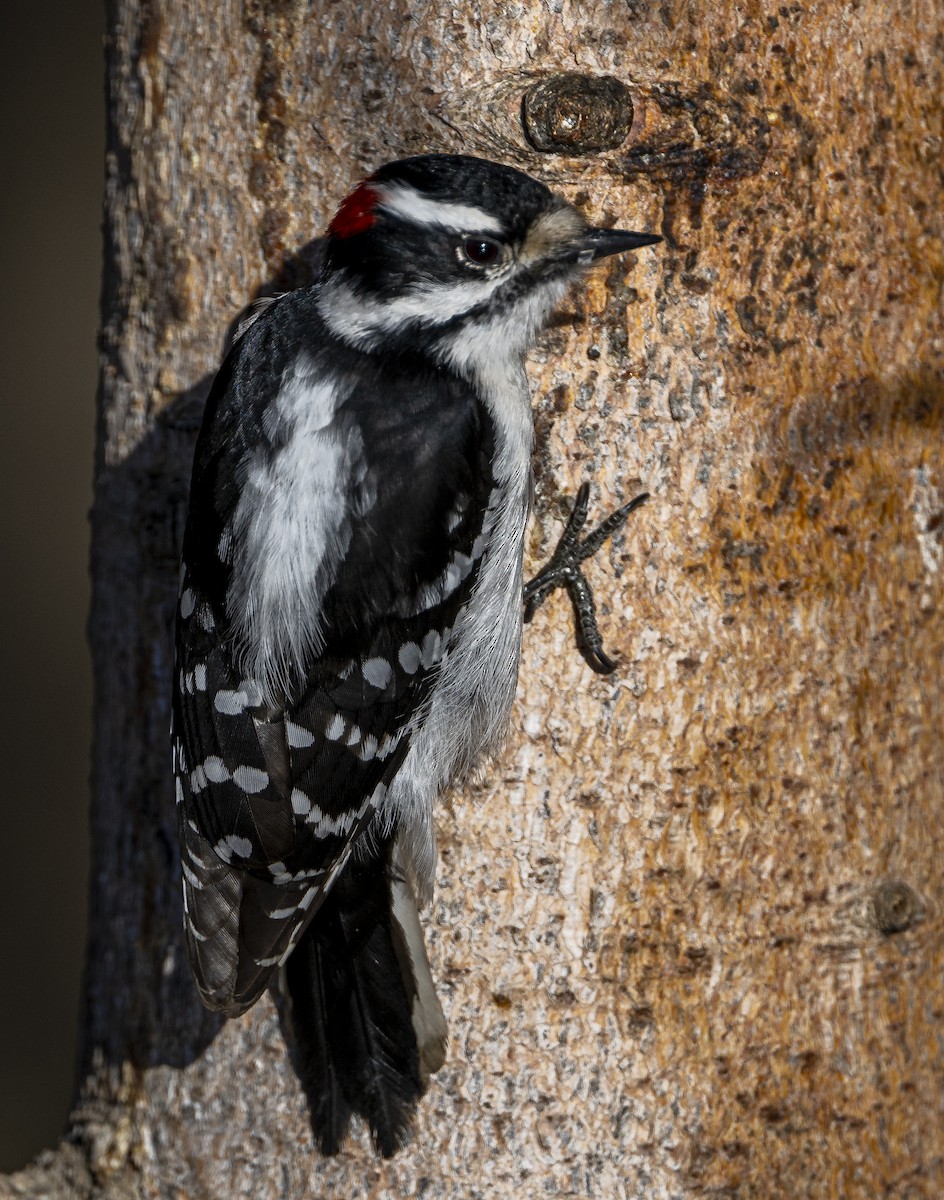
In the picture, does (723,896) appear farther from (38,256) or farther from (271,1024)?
(38,256)

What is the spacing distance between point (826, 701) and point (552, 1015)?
2.36 feet

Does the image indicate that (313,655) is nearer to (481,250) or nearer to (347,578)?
(347,578)

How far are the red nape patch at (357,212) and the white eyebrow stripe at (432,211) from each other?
0.06 feet

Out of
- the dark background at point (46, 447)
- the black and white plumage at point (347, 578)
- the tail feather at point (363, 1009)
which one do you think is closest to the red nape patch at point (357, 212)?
the black and white plumage at point (347, 578)

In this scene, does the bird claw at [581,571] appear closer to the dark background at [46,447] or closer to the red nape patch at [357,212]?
the red nape patch at [357,212]

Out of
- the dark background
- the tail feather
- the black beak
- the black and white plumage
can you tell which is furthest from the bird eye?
the dark background

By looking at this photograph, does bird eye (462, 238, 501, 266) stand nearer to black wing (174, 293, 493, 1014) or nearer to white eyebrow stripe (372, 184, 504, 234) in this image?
white eyebrow stripe (372, 184, 504, 234)

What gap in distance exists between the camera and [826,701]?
2.17m

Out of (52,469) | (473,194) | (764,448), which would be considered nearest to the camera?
(473,194)

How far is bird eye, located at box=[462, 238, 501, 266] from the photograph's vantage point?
2.08 meters

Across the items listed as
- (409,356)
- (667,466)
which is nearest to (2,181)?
(409,356)

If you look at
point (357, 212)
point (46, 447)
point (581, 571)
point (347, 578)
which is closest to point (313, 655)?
point (347, 578)

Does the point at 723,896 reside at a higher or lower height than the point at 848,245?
lower

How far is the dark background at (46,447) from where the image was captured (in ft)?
19.1
